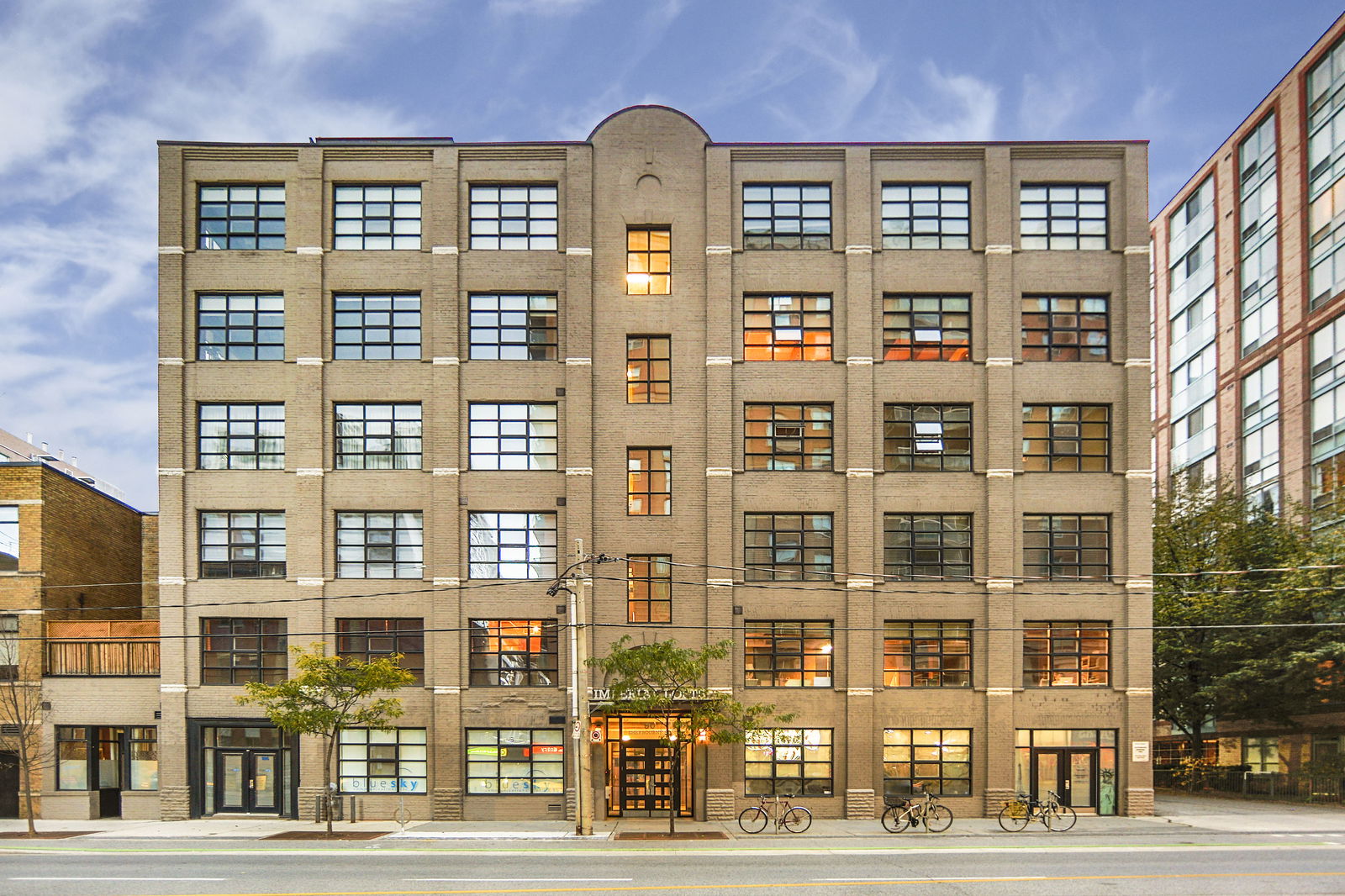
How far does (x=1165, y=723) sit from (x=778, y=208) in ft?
126

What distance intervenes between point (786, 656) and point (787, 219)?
44.5ft

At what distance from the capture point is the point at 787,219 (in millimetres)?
30328

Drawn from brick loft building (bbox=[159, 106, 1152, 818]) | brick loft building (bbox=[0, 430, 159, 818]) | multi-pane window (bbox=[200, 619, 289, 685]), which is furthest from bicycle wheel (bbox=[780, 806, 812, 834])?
brick loft building (bbox=[0, 430, 159, 818])

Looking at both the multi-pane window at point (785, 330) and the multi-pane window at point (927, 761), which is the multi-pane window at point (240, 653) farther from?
the multi-pane window at point (927, 761)

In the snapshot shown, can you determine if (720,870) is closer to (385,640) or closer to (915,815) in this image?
(915,815)

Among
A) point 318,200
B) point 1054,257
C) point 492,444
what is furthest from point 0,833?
point 1054,257

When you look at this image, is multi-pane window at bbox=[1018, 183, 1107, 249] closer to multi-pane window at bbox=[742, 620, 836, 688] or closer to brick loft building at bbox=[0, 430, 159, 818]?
multi-pane window at bbox=[742, 620, 836, 688]

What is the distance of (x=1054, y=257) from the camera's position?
1181 inches

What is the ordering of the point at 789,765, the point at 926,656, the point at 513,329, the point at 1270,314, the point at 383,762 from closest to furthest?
1. the point at 789,765
2. the point at 383,762
3. the point at 926,656
4. the point at 513,329
5. the point at 1270,314

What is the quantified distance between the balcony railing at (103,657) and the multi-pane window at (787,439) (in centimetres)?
1959

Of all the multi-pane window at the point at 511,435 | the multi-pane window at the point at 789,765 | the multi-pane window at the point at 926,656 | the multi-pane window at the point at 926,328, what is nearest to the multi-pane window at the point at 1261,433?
the multi-pane window at the point at 926,328

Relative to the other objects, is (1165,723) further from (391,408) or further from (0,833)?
(0,833)

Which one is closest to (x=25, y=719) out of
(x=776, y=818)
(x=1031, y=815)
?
(x=776, y=818)

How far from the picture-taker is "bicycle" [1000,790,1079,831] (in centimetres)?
2575
